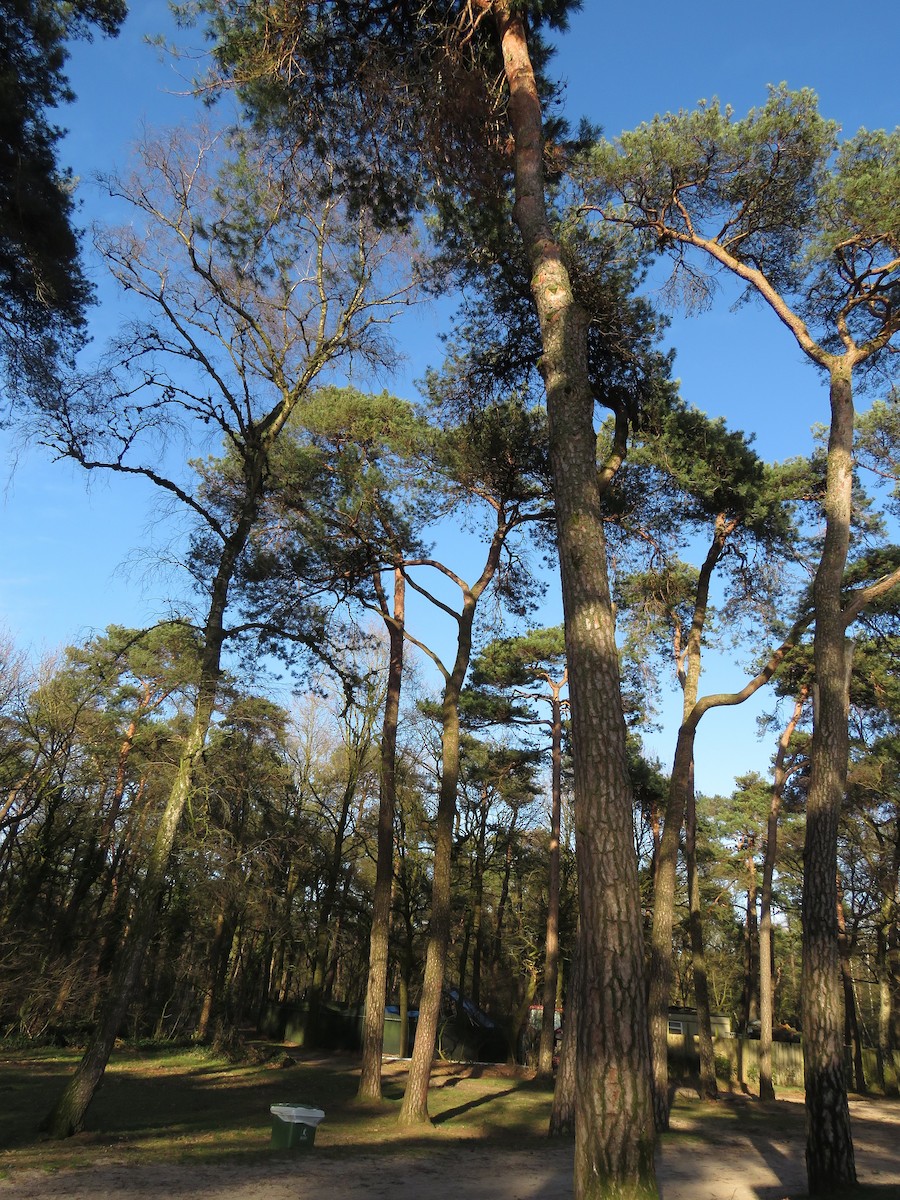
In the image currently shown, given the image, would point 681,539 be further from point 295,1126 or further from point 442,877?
point 295,1126

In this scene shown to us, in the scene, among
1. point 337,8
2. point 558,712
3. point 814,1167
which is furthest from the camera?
point 558,712

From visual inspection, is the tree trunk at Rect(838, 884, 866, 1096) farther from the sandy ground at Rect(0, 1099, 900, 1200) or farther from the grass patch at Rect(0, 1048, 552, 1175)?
the sandy ground at Rect(0, 1099, 900, 1200)

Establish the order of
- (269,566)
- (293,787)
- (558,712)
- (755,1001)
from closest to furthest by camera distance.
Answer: (269,566) < (558,712) < (293,787) < (755,1001)

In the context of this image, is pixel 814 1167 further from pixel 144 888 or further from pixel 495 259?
pixel 495 259

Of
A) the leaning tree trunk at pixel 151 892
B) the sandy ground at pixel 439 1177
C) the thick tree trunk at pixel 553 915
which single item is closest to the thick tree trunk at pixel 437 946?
the sandy ground at pixel 439 1177

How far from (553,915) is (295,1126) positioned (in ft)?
36.0

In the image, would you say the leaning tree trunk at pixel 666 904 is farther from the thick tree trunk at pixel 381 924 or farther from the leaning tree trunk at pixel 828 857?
the thick tree trunk at pixel 381 924

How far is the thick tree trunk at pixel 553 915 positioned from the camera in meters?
17.3

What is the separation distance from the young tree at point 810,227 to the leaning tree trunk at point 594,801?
3158 millimetres

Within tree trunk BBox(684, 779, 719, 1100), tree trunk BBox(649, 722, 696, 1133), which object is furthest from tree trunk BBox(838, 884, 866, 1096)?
tree trunk BBox(649, 722, 696, 1133)

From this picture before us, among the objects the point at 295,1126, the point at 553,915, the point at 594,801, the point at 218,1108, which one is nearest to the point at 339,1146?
the point at 295,1126

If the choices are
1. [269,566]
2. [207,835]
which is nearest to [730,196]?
[269,566]

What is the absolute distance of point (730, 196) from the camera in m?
8.46

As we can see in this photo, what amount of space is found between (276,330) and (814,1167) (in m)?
10.1
